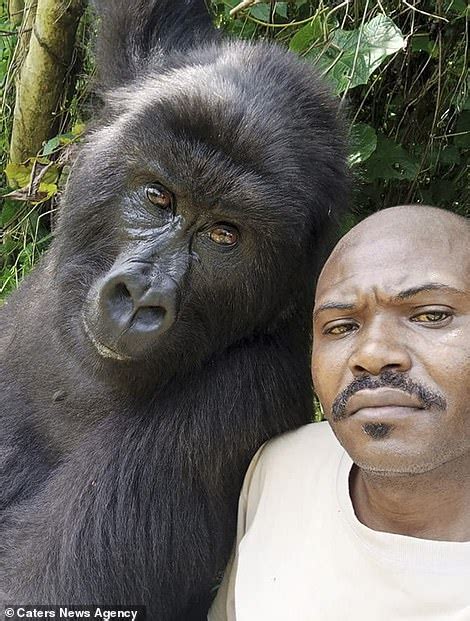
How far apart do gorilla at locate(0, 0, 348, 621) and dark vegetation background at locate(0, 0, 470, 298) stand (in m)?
0.30

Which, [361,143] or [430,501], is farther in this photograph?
[361,143]

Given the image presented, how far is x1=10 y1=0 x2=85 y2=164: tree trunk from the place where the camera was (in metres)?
4.05

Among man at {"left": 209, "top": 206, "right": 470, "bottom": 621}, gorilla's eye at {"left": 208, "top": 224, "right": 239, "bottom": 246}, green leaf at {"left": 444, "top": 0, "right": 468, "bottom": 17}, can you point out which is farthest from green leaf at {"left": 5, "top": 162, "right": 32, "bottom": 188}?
man at {"left": 209, "top": 206, "right": 470, "bottom": 621}

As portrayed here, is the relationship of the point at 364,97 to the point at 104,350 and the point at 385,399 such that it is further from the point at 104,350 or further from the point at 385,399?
the point at 385,399

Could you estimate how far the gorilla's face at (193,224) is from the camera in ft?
8.71

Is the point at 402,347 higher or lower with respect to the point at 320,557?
higher

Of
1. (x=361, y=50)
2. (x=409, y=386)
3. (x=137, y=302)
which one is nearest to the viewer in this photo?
(x=409, y=386)

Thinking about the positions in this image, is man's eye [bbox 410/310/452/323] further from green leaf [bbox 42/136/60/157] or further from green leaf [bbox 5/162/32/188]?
green leaf [bbox 5/162/32/188]

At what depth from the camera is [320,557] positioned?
2.29 meters

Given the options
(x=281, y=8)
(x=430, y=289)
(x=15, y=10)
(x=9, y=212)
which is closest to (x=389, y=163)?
(x=281, y=8)

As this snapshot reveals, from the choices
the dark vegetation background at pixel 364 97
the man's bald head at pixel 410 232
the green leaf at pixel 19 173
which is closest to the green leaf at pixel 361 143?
the dark vegetation background at pixel 364 97

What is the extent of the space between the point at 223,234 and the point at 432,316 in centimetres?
90

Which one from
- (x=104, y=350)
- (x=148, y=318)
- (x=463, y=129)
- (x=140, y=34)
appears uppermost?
(x=463, y=129)

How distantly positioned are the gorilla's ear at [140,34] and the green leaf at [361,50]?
539 mm
